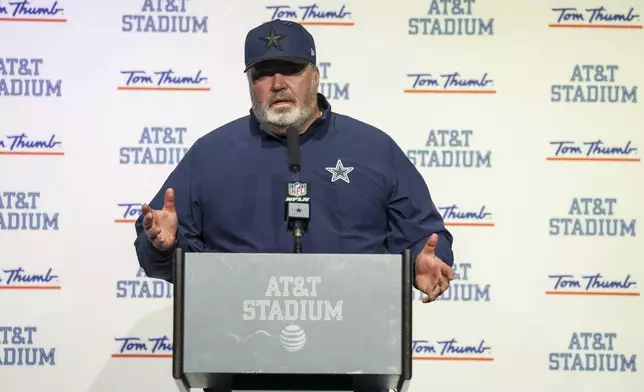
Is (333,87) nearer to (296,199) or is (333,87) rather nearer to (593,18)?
(593,18)

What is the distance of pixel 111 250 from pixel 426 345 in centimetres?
126

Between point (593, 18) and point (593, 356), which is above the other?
point (593, 18)

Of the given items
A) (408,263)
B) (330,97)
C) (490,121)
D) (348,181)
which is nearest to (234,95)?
(330,97)

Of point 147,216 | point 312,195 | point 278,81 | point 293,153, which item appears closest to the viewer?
point 147,216

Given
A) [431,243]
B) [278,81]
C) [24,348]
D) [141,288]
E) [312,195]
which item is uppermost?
[278,81]

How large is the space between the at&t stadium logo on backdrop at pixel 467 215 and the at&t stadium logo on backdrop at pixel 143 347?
118cm

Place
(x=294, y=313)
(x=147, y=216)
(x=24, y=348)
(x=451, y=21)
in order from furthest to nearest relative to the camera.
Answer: (x=451, y=21) < (x=24, y=348) < (x=147, y=216) < (x=294, y=313)

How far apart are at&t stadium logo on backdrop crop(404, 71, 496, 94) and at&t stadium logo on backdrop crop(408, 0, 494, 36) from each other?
171 millimetres

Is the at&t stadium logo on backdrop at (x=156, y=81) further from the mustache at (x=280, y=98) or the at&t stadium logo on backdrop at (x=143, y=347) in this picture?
the mustache at (x=280, y=98)

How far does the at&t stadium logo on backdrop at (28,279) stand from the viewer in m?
3.71

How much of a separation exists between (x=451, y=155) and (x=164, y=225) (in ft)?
5.86

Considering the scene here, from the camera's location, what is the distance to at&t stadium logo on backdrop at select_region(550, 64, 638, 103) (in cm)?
379

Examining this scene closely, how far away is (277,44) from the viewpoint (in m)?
2.64

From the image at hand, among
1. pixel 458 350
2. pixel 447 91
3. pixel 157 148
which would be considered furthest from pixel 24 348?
pixel 447 91
